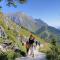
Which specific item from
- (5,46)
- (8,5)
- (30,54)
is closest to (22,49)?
(30,54)

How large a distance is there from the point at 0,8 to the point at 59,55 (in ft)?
158

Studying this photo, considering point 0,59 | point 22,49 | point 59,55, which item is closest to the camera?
point 0,59

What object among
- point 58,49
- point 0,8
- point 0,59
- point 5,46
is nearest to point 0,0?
point 0,8

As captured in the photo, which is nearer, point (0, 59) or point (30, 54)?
point (0, 59)

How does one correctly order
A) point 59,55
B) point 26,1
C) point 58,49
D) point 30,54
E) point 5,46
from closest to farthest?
point 26,1 < point 59,55 < point 58,49 < point 5,46 < point 30,54

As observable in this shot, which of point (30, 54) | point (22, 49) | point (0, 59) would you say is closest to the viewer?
point (0, 59)

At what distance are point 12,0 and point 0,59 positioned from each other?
18158 mm

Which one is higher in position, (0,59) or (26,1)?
(26,1)

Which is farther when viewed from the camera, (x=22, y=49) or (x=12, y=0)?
(x=22, y=49)

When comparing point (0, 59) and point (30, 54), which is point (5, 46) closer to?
point (30, 54)

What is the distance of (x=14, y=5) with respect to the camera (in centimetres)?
1555

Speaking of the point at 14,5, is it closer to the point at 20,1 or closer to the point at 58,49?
the point at 20,1

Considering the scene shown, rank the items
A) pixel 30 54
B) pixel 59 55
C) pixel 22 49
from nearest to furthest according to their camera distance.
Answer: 1. pixel 59 55
2. pixel 30 54
3. pixel 22 49

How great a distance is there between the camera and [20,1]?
15352 millimetres
